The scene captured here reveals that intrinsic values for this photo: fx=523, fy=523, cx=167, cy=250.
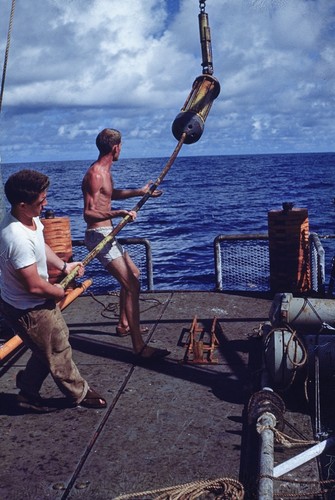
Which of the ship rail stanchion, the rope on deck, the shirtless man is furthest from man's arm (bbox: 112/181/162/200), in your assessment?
the rope on deck

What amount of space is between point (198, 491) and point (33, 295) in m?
2.02

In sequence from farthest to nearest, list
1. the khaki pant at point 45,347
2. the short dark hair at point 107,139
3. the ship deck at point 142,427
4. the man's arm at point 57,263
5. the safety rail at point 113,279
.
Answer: the safety rail at point 113,279
the short dark hair at point 107,139
the man's arm at point 57,263
the khaki pant at point 45,347
the ship deck at point 142,427

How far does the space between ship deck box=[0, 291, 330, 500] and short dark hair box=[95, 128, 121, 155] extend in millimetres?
2520

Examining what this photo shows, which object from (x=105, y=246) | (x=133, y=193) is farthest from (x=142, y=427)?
(x=133, y=193)

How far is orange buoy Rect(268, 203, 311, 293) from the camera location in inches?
339

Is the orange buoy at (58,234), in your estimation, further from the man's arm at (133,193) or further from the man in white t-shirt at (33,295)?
the man in white t-shirt at (33,295)

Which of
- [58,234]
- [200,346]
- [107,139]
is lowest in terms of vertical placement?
[200,346]

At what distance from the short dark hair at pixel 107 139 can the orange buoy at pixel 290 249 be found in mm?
3368

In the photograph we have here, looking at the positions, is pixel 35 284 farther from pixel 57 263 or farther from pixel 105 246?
pixel 105 246

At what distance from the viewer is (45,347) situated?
4691 mm

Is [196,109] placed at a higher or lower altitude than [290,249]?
higher

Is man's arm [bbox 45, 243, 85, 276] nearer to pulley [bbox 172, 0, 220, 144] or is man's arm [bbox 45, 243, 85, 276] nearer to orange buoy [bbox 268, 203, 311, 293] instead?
pulley [bbox 172, 0, 220, 144]

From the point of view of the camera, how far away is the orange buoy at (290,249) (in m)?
8.61

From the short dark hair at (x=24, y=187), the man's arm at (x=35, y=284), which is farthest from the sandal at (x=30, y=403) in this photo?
the short dark hair at (x=24, y=187)
